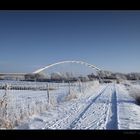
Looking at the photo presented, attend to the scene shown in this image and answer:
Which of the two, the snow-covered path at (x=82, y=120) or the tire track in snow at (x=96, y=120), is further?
the tire track in snow at (x=96, y=120)

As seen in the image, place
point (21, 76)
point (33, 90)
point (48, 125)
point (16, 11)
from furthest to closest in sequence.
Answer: point (33, 90), point (48, 125), point (21, 76), point (16, 11)

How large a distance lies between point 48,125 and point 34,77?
82 cm

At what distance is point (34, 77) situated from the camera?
6066mm

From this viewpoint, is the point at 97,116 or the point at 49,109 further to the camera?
the point at 49,109

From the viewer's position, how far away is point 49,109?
8914mm

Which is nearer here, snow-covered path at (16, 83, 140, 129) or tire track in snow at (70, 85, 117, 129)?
snow-covered path at (16, 83, 140, 129)
